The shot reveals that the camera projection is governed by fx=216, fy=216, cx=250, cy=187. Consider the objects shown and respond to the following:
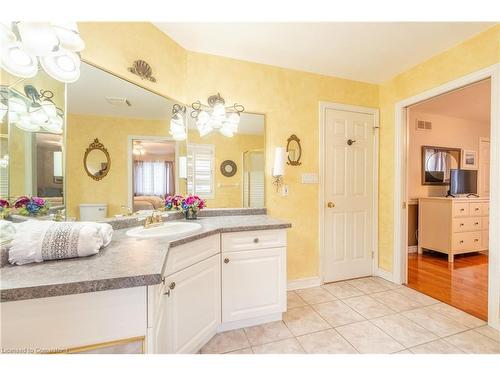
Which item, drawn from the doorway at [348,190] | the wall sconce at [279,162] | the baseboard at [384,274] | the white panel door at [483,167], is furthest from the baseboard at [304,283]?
the white panel door at [483,167]

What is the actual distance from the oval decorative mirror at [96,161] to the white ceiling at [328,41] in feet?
3.59

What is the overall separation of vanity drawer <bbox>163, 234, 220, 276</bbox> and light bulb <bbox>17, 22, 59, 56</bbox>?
1.08 m

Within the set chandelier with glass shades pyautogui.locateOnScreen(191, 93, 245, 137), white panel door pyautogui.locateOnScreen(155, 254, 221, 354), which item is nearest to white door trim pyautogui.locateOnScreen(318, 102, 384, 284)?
chandelier with glass shades pyautogui.locateOnScreen(191, 93, 245, 137)

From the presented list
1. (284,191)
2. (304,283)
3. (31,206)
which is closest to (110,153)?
(31,206)

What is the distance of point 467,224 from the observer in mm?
3242

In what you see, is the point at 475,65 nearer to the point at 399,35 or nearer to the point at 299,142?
the point at 399,35

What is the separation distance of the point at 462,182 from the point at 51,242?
5175 millimetres

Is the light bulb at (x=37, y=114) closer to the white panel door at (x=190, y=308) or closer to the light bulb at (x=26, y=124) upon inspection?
the light bulb at (x=26, y=124)

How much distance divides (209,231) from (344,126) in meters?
2.01

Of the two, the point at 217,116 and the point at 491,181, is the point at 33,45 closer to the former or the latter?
the point at 217,116

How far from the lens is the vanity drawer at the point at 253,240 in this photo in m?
1.61

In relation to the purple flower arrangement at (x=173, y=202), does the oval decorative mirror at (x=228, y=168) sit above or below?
above
